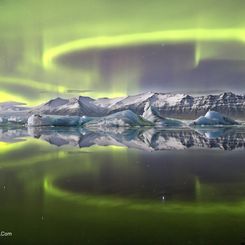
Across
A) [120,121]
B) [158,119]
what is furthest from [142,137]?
[120,121]

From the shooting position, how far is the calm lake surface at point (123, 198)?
3084mm

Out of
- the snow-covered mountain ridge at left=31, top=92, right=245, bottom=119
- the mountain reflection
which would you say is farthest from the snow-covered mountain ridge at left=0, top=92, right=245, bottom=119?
the mountain reflection

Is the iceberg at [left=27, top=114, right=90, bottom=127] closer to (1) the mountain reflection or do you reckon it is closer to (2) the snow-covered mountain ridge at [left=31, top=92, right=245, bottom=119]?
(1) the mountain reflection

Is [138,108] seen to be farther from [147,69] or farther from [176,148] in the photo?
[176,148]

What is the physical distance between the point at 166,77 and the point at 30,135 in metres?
4.31

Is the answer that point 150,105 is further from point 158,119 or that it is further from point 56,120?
point 56,120

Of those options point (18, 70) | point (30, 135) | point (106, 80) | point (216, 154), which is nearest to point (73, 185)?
point (216, 154)

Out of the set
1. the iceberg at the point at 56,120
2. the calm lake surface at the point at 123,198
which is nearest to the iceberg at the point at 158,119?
the iceberg at the point at 56,120

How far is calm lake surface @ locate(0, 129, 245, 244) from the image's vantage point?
10.1ft

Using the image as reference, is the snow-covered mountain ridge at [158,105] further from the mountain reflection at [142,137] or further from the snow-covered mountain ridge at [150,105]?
the mountain reflection at [142,137]

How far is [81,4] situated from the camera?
27.4 feet

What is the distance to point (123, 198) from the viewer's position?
409cm

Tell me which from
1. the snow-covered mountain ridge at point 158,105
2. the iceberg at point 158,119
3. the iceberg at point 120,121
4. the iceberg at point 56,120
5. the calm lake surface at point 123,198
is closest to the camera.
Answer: the calm lake surface at point 123,198

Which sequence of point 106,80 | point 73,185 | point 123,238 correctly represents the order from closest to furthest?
point 123,238, point 73,185, point 106,80
